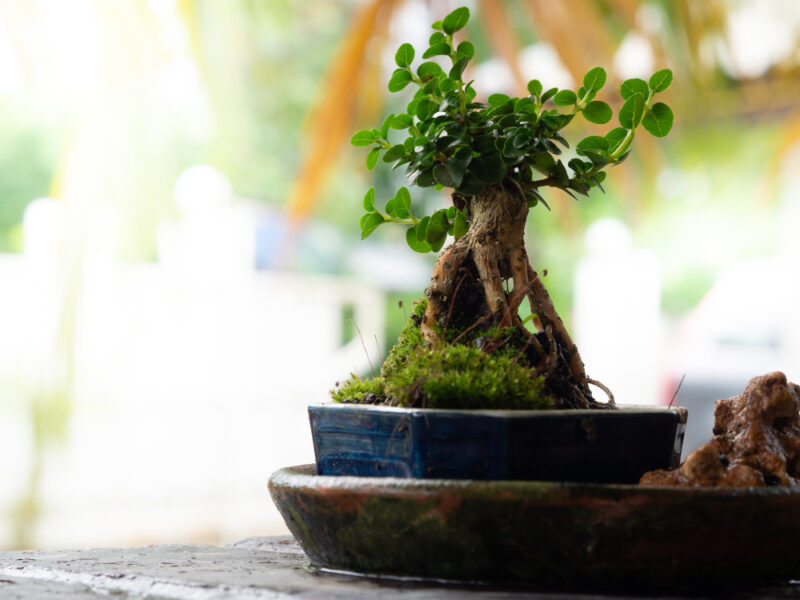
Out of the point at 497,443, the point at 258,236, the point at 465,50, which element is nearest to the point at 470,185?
the point at 465,50

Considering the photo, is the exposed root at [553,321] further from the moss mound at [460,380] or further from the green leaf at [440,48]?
the green leaf at [440,48]

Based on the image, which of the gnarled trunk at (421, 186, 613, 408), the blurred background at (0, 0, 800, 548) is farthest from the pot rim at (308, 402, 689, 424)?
the blurred background at (0, 0, 800, 548)

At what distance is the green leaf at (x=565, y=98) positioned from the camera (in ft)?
2.61

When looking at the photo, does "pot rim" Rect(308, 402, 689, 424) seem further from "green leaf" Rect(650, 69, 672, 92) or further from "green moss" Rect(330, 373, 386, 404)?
"green leaf" Rect(650, 69, 672, 92)

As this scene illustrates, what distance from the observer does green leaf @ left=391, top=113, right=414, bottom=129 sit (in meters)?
0.79

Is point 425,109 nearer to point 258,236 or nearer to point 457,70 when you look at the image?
point 457,70

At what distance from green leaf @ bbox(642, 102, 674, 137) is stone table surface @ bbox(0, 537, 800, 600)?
15.3 inches

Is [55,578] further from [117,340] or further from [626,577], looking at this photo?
[117,340]

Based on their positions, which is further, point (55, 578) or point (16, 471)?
point (16, 471)

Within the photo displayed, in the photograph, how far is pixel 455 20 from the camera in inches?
30.8

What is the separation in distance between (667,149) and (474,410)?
7.13m

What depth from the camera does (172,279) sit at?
442 cm

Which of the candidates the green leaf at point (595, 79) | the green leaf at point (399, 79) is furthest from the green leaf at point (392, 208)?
the green leaf at point (595, 79)

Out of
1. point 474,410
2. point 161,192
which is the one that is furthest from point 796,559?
point 161,192
